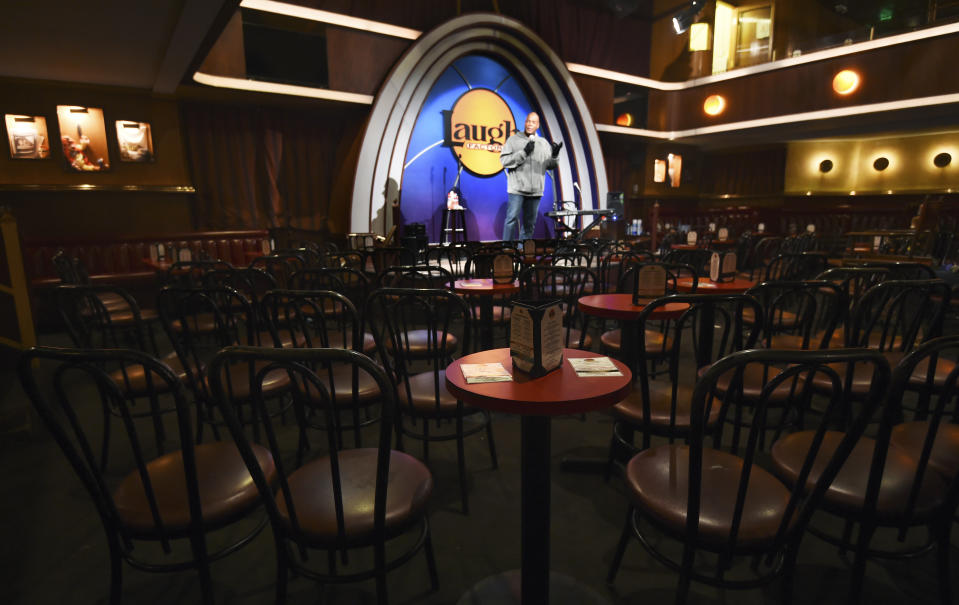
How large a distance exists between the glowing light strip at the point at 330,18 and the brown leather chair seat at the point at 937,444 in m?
7.58

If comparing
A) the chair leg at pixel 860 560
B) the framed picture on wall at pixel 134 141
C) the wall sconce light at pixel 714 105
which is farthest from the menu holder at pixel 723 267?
the wall sconce light at pixel 714 105

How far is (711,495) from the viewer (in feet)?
4.33

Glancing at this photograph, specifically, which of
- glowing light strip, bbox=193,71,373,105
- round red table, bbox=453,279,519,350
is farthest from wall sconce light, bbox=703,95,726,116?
round red table, bbox=453,279,519,350

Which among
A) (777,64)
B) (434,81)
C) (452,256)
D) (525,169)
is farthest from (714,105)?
(452,256)

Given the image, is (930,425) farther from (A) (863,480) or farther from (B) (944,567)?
(B) (944,567)

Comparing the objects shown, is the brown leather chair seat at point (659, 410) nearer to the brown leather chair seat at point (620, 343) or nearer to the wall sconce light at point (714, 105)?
the brown leather chair seat at point (620, 343)

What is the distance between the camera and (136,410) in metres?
3.24

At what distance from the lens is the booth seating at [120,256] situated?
214 inches

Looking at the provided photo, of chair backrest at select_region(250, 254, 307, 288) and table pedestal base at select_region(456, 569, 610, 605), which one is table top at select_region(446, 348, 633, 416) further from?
chair backrest at select_region(250, 254, 307, 288)

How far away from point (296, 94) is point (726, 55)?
10764 millimetres

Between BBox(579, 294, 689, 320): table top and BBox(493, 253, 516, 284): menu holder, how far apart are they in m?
0.74

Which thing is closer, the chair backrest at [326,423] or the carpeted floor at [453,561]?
the chair backrest at [326,423]

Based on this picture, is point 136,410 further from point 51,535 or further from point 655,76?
point 655,76

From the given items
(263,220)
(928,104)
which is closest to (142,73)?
(263,220)
